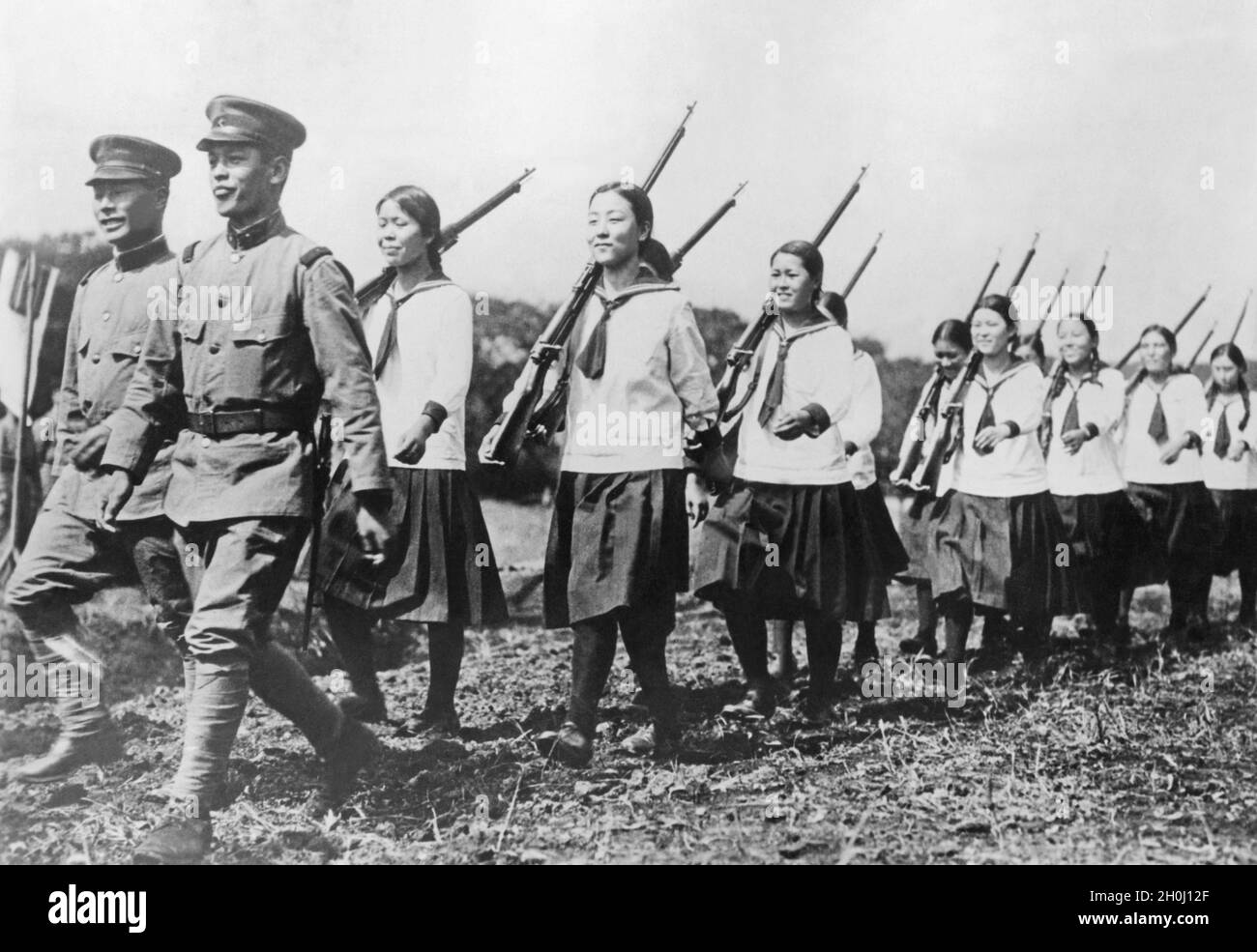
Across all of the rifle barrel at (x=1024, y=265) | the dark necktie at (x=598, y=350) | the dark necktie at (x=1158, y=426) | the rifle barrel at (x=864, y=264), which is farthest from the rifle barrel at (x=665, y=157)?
the dark necktie at (x=1158, y=426)

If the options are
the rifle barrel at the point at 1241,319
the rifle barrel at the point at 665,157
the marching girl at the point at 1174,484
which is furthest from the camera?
the marching girl at the point at 1174,484

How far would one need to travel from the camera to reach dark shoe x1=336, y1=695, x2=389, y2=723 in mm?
4668

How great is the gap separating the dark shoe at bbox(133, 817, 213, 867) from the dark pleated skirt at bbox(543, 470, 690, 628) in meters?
1.40

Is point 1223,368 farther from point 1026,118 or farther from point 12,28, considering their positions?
point 12,28

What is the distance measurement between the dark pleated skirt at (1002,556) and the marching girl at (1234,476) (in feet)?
3.02

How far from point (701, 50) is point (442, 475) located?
2.04 meters

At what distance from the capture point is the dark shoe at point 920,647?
518 centimetres

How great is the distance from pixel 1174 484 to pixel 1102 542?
521mm

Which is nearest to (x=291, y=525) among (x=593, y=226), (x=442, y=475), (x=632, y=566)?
(x=442, y=475)

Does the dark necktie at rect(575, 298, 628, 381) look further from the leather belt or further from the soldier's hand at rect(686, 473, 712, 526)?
the leather belt

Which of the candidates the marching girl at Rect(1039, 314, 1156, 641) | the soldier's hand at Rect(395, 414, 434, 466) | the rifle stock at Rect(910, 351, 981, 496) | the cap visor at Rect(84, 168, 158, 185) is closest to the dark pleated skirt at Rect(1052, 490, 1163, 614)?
the marching girl at Rect(1039, 314, 1156, 641)

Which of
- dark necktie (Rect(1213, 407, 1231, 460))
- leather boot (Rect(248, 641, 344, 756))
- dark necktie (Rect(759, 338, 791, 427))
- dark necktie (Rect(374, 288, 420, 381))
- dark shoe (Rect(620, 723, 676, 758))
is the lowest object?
dark shoe (Rect(620, 723, 676, 758))

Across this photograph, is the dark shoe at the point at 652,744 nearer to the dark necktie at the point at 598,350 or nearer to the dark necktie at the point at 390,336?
the dark necktie at the point at 598,350
